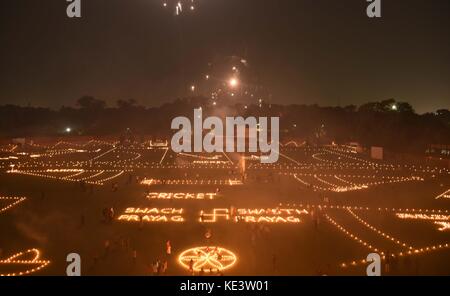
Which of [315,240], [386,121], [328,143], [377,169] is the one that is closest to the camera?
[315,240]

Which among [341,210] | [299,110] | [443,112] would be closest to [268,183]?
[341,210]

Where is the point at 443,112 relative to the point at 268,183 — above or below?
above

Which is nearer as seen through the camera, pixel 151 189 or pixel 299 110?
pixel 151 189

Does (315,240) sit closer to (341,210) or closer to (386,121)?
(341,210)
